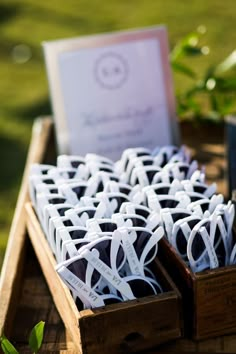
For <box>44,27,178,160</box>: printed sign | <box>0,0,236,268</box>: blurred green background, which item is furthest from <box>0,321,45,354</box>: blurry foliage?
<box>0,0,236,268</box>: blurred green background

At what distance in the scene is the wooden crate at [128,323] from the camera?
890 mm

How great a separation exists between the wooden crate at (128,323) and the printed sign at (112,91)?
0.54 m

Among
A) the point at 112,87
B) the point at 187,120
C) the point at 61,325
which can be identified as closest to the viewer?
the point at 61,325

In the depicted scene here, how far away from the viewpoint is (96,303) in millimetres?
902

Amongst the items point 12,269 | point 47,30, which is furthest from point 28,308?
point 47,30

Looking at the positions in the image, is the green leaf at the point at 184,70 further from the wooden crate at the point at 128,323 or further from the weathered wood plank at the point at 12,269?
the wooden crate at the point at 128,323

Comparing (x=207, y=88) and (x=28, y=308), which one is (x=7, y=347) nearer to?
(x=28, y=308)

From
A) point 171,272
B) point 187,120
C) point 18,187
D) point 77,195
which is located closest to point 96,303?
point 171,272

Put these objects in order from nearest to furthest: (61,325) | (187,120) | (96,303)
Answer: (96,303) < (61,325) < (187,120)

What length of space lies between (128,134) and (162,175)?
1.18ft

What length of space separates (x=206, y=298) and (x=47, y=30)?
259cm

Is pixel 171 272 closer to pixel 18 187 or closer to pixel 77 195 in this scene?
pixel 77 195

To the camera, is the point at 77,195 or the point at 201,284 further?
the point at 77,195

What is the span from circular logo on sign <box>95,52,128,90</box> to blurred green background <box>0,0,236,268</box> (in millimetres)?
897
